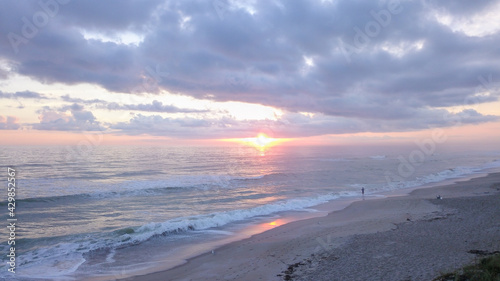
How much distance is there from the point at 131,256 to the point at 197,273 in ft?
14.5

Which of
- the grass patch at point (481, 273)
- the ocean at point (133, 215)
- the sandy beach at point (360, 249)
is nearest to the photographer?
the grass patch at point (481, 273)

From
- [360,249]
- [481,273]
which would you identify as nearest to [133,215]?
[360,249]

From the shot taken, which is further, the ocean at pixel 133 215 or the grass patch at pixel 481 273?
the ocean at pixel 133 215

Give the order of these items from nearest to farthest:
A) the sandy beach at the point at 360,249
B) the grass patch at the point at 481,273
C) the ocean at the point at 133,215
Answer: the grass patch at the point at 481,273 < the sandy beach at the point at 360,249 < the ocean at the point at 133,215

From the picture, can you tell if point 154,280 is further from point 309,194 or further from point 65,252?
point 309,194

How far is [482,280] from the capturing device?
652 cm

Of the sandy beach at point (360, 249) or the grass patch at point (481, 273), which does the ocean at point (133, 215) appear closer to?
the sandy beach at point (360, 249)

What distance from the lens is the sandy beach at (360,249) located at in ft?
33.2

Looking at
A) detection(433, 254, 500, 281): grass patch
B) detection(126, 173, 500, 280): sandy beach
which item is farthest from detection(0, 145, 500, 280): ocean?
detection(433, 254, 500, 281): grass patch

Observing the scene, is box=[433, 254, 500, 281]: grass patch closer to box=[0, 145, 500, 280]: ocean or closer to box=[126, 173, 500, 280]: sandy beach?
box=[126, 173, 500, 280]: sandy beach

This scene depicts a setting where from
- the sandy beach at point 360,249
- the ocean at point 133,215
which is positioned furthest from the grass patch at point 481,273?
the ocean at point 133,215

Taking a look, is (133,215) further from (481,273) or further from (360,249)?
(481,273)

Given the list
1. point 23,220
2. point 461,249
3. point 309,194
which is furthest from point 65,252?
point 309,194

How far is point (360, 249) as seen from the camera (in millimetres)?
12508
